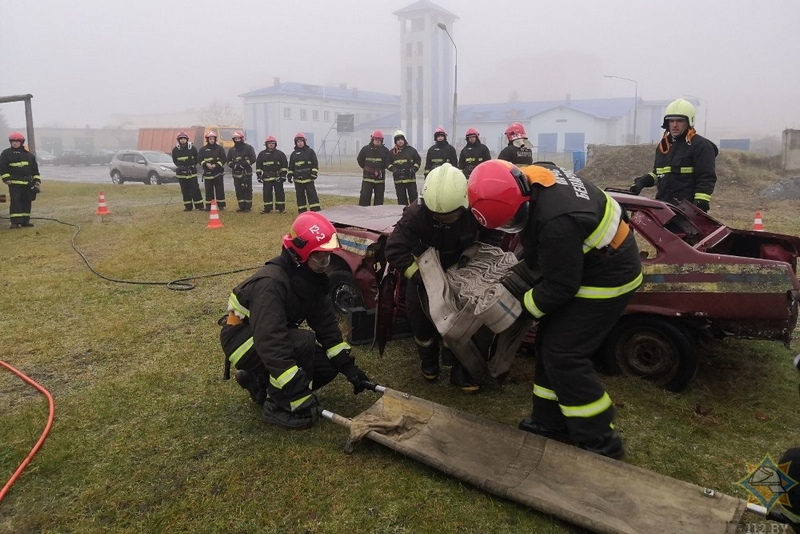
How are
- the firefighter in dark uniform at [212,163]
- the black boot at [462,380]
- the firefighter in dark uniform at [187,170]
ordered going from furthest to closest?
the firefighter in dark uniform at [187,170], the firefighter in dark uniform at [212,163], the black boot at [462,380]

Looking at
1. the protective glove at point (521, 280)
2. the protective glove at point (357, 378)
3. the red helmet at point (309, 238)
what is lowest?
the protective glove at point (357, 378)

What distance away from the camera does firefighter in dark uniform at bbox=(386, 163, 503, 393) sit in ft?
12.4

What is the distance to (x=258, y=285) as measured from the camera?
338 centimetres

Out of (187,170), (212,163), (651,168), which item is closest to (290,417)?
(212,163)

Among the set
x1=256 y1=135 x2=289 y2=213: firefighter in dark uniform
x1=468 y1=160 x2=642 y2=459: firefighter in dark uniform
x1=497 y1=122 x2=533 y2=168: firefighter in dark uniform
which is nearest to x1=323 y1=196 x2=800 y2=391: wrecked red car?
x1=468 y1=160 x2=642 y2=459: firefighter in dark uniform

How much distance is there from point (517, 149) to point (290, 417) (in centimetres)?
544

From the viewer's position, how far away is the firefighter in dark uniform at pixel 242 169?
13.2 metres

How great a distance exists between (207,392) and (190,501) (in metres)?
1.29

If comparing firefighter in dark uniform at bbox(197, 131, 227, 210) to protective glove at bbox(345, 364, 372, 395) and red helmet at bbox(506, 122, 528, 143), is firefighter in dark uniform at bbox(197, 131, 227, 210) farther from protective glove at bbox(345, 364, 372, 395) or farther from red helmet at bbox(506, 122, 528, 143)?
protective glove at bbox(345, 364, 372, 395)

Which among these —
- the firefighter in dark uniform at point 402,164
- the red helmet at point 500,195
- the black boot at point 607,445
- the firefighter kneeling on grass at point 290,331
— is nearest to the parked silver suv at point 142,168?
the firefighter in dark uniform at point 402,164

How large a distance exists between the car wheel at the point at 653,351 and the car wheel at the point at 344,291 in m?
2.22

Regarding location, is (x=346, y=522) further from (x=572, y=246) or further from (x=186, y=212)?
(x=186, y=212)

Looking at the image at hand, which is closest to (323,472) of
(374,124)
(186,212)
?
(186,212)

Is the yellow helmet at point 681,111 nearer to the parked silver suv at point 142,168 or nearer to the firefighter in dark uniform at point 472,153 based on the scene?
the firefighter in dark uniform at point 472,153
